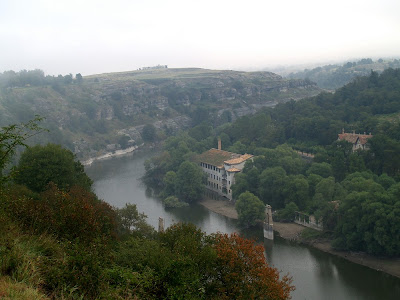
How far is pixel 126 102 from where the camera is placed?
6812 centimetres

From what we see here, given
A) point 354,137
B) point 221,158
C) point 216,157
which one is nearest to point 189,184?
point 221,158

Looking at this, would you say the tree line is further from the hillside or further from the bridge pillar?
the bridge pillar

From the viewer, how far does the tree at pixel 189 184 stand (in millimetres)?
28922

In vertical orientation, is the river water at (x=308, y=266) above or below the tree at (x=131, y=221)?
below

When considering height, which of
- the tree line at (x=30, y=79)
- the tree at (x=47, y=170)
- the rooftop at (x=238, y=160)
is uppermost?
the tree line at (x=30, y=79)

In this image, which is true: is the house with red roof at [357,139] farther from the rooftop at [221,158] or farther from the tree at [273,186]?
the rooftop at [221,158]

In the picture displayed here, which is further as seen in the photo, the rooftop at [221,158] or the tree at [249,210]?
the rooftop at [221,158]

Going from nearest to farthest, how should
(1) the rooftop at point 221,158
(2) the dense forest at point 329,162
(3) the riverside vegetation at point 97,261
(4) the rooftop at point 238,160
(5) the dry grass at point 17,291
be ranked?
(5) the dry grass at point 17,291, (3) the riverside vegetation at point 97,261, (2) the dense forest at point 329,162, (4) the rooftop at point 238,160, (1) the rooftop at point 221,158

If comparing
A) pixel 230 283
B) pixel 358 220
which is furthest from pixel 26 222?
pixel 358 220

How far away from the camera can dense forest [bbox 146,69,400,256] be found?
61.8ft

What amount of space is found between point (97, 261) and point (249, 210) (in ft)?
56.3

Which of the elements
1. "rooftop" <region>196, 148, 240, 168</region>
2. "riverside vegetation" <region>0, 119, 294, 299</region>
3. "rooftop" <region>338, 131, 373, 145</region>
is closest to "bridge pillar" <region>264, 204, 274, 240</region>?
"rooftop" <region>196, 148, 240, 168</region>

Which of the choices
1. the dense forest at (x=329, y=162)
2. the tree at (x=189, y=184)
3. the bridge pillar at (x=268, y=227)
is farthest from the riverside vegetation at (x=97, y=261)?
the tree at (x=189, y=184)

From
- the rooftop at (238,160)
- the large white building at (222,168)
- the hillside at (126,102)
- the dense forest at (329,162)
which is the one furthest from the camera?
the hillside at (126,102)
